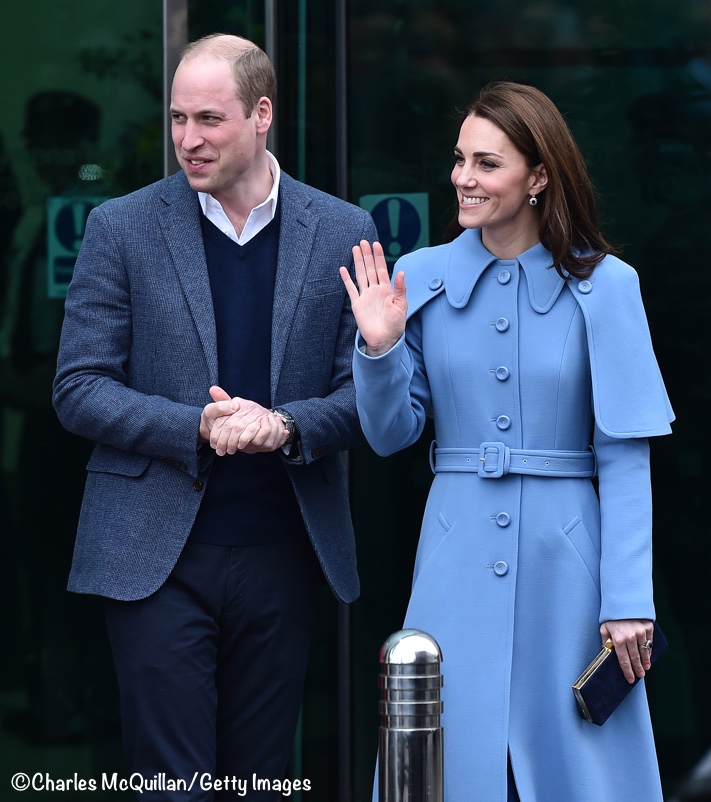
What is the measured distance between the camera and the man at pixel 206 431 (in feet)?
12.8

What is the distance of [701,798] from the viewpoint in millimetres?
3102

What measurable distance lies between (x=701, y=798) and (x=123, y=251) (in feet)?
6.27

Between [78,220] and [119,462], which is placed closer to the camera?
[119,462]

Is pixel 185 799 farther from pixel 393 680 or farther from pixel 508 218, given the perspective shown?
pixel 508 218

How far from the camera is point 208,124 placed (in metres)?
3.92

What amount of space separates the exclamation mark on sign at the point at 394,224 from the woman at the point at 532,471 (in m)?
1.69

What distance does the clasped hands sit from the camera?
145 inches

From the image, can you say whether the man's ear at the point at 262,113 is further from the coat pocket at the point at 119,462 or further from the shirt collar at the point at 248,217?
the coat pocket at the point at 119,462

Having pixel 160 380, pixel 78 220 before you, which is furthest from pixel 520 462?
pixel 78 220

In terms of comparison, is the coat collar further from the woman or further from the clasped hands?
the clasped hands

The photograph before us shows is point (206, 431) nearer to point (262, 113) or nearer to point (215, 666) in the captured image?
point (215, 666)

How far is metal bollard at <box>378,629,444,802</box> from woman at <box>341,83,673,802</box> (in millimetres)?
498

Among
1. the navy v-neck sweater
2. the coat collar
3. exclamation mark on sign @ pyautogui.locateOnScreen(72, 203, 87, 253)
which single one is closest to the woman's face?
the coat collar

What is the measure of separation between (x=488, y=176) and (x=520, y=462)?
2.22 ft
